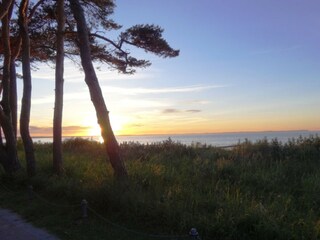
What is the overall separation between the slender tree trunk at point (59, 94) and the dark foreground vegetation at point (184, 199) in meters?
0.52

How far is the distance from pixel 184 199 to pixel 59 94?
7.59 m

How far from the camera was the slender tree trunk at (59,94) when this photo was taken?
608 inches

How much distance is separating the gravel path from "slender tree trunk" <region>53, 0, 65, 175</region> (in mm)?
4725

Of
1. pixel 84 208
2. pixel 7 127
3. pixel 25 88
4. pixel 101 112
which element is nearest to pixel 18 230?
pixel 84 208

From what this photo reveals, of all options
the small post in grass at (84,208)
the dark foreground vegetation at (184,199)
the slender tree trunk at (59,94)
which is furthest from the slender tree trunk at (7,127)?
the small post in grass at (84,208)

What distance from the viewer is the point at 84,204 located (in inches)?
380

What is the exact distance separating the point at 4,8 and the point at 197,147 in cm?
1156

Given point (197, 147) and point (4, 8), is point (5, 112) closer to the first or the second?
point (4, 8)

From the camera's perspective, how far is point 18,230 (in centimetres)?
945

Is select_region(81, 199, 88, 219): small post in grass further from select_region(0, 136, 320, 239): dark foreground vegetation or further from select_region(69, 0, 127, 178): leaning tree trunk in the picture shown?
select_region(69, 0, 127, 178): leaning tree trunk

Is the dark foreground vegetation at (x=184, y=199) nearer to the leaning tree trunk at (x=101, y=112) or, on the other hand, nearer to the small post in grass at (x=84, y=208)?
the small post in grass at (x=84, y=208)

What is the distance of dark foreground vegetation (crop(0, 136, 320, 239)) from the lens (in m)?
7.99

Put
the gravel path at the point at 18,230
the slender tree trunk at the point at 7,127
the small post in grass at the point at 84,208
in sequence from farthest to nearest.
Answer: the slender tree trunk at the point at 7,127, the small post in grass at the point at 84,208, the gravel path at the point at 18,230

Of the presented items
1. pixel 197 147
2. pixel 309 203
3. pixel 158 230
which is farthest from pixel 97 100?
pixel 197 147
